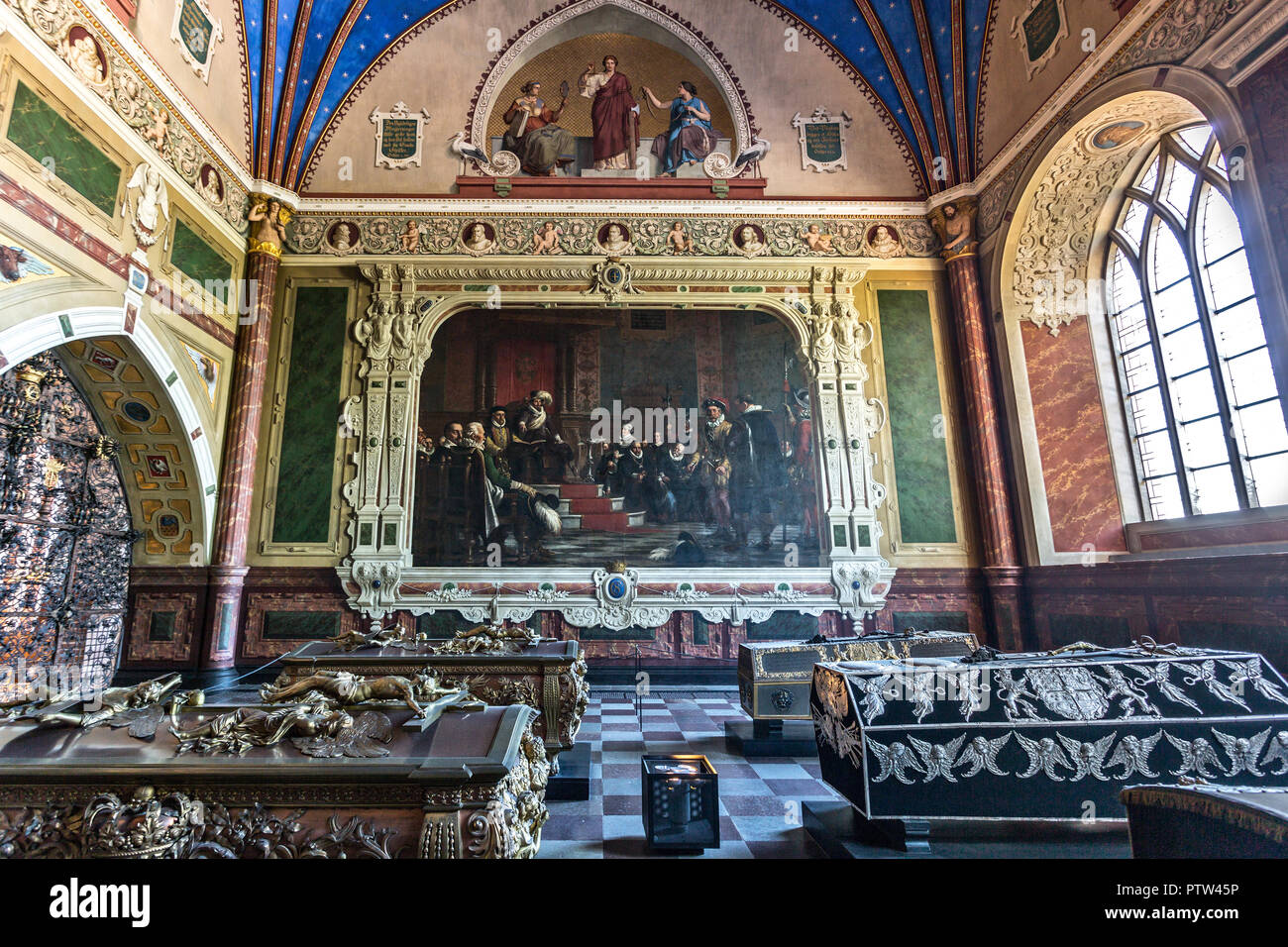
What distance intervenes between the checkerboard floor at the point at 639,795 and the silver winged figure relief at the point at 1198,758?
1754 mm

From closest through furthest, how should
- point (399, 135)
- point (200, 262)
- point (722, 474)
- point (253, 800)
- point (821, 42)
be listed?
point (253, 800) < point (200, 262) < point (722, 474) < point (399, 135) < point (821, 42)

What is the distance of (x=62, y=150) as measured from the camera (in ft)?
19.0

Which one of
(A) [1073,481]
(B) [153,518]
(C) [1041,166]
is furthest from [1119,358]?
(B) [153,518]

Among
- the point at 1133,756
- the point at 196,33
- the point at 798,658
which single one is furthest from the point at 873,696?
the point at 196,33

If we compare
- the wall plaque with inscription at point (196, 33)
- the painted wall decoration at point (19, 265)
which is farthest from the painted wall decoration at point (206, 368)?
the wall plaque with inscription at point (196, 33)

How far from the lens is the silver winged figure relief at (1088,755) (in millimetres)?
3111

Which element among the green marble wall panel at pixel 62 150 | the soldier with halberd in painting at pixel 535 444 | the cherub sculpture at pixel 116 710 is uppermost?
the green marble wall panel at pixel 62 150

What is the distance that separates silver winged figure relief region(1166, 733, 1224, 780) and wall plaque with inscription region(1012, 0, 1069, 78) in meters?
7.96

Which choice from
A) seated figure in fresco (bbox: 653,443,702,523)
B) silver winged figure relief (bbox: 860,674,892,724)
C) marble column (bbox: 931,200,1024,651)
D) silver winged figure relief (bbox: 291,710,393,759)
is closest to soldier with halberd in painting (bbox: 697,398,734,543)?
seated figure in fresco (bbox: 653,443,702,523)

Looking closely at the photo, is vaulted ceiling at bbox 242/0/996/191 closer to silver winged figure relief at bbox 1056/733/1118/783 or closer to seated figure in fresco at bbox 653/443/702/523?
seated figure in fresco at bbox 653/443/702/523

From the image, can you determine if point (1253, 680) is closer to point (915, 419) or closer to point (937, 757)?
point (937, 757)

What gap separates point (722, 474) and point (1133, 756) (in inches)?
234

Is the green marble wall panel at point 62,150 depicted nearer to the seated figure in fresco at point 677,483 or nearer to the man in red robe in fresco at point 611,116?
the man in red robe in fresco at point 611,116
